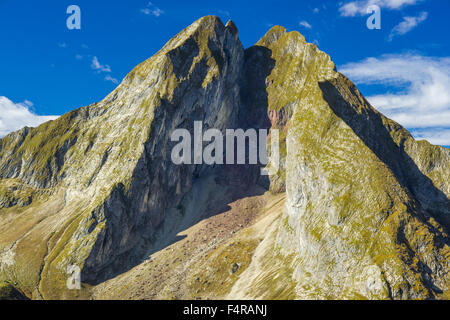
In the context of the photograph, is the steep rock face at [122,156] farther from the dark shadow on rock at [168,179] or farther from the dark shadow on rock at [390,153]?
the dark shadow on rock at [390,153]

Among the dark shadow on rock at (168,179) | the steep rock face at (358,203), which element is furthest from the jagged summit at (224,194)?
the dark shadow on rock at (168,179)

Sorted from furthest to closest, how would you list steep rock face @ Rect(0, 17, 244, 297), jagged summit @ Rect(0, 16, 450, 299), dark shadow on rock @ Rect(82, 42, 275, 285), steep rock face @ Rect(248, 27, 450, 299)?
dark shadow on rock @ Rect(82, 42, 275, 285)
steep rock face @ Rect(0, 17, 244, 297)
jagged summit @ Rect(0, 16, 450, 299)
steep rock face @ Rect(248, 27, 450, 299)

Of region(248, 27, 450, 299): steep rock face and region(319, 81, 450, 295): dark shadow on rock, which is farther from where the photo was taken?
region(319, 81, 450, 295): dark shadow on rock

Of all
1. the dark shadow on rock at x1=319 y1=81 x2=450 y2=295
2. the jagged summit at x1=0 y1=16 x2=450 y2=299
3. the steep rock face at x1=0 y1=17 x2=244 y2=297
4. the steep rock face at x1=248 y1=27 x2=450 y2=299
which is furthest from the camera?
the steep rock face at x1=0 y1=17 x2=244 y2=297

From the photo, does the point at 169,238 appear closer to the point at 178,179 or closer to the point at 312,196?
the point at 178,179

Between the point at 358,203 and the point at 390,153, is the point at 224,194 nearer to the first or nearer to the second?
the point at 390,153

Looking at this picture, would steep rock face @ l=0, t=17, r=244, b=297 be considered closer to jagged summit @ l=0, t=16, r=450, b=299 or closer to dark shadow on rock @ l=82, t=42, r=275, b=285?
dark shadow on rock @ l=82, t=42, r=275, b=285

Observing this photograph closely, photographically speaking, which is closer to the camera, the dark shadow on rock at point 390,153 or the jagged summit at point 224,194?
the jagged summit at point 224,194

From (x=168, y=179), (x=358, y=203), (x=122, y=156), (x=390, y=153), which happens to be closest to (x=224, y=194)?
(x=168, y=179)

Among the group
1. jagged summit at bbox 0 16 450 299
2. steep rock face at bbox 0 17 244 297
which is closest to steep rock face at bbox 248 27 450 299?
jagged summit at bbox 0 16 450 299

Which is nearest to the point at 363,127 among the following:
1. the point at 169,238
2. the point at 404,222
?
the point at 404,222
